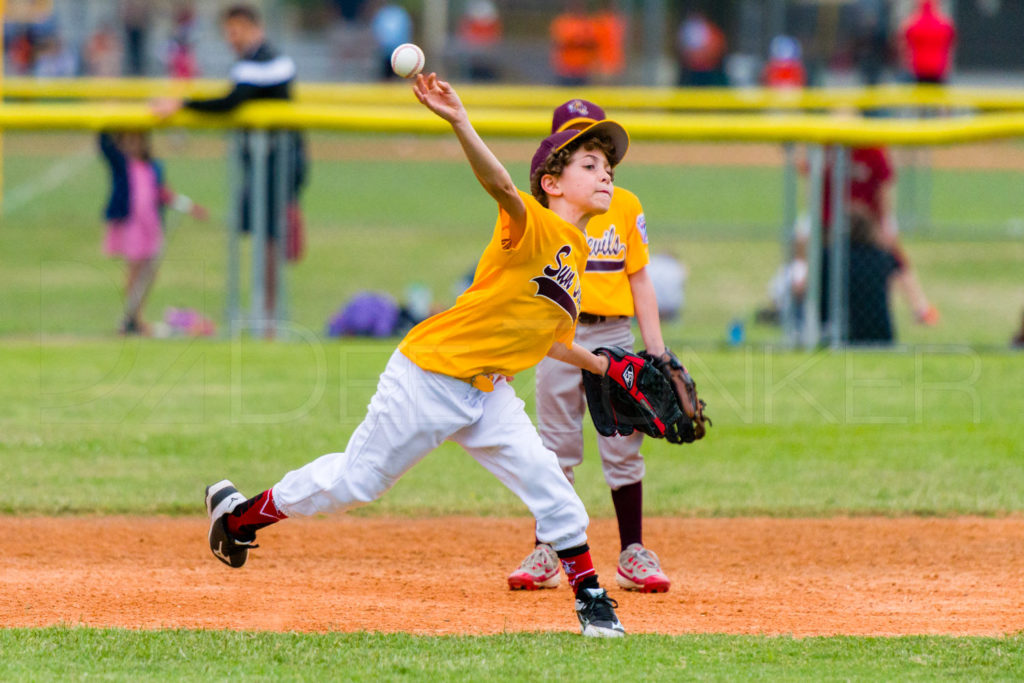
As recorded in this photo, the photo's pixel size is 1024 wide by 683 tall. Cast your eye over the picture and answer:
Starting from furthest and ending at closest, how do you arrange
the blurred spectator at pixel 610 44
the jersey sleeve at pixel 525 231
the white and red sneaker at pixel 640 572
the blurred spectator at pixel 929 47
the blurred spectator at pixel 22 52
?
the blurred spectator at pixel 22 52 → the blurred spectator at pixel 610 44 → the blurred spectator at pixel 929 47 → the white and red sneaker at pixel 640 572 → the jersey sleeve at pixel 525 231

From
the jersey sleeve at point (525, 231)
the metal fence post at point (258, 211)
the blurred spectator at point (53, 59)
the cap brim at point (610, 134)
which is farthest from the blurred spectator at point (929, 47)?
the blurred spectator at point (53, 59)

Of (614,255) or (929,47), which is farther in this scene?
(929,47)

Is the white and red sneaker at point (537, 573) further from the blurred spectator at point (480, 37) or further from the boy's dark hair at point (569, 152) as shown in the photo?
the blurred spectator at point (480, 37)

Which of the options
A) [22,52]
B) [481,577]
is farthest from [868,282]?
[22,52]

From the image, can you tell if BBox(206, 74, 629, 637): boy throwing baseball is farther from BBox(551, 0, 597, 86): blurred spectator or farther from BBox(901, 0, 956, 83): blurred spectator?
BBox(551, 0, 597, 86): blurred spectator

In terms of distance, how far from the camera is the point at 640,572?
5.07 meters

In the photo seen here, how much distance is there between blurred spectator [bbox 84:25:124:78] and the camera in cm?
2472

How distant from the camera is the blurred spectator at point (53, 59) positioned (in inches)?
973

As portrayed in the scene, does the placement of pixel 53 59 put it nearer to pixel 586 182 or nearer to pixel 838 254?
pixel 838 254

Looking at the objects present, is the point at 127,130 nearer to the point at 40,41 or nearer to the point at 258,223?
the point at 258,223

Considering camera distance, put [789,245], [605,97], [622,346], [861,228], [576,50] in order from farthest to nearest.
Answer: [576,50], [605,97], [789,245], [861,228], [622,346]

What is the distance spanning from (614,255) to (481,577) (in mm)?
1358

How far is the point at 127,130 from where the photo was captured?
9742 mm

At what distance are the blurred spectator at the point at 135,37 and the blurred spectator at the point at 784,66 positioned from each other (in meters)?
11.6
